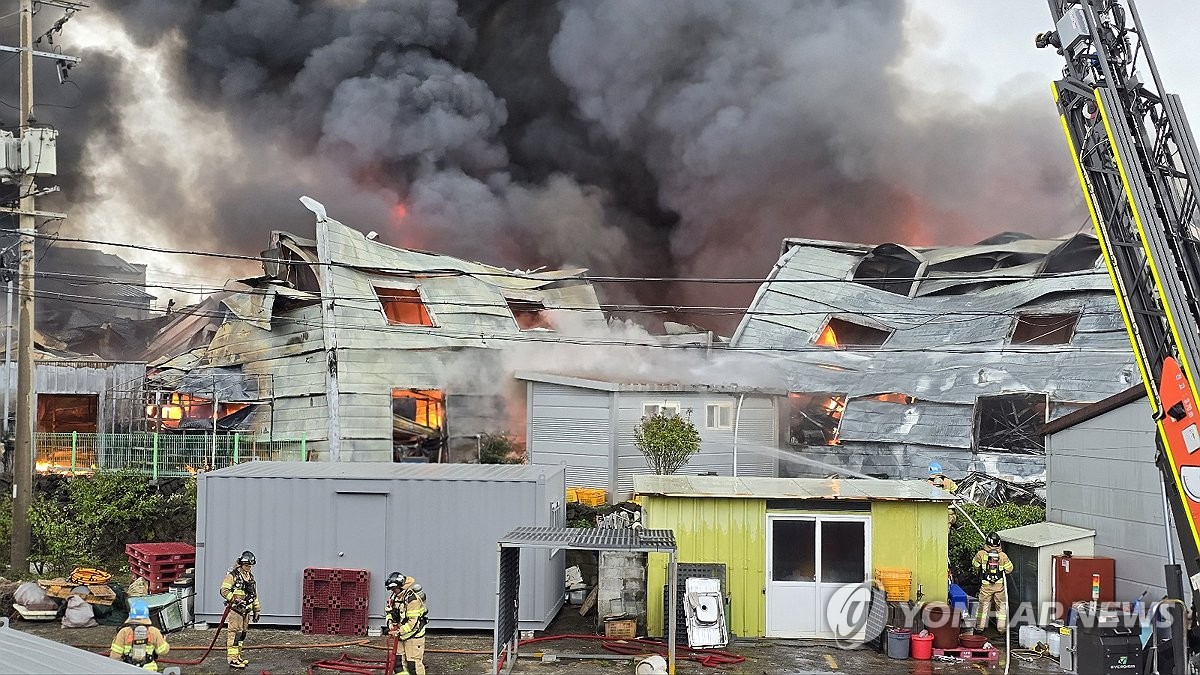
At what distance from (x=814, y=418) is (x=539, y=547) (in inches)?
651

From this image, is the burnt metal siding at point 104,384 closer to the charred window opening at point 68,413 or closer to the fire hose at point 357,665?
the charred window opening at point 68,413

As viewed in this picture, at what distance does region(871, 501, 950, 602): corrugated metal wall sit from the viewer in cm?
1458

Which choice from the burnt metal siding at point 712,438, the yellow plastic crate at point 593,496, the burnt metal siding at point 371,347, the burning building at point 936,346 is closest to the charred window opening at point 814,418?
the burning building at point 936,346

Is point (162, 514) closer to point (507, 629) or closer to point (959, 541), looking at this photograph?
point (507, 629)

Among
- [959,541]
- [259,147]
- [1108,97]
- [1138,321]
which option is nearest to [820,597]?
[959,541]

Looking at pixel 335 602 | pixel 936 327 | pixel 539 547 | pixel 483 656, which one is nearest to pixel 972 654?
pixel 539 547

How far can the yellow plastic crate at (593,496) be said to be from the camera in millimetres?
24562

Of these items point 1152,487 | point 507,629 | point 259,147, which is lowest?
point 507,629

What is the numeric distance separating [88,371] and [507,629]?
20.8m

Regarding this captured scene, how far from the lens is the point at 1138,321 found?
388 inches

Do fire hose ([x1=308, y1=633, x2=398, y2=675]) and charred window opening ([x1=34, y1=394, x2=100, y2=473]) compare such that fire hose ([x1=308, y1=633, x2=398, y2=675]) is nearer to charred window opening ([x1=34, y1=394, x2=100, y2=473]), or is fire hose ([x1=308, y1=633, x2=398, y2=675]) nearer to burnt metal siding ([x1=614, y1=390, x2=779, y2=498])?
burnt metal siding ([x1=614, y1=390, x2=779, y2=498])

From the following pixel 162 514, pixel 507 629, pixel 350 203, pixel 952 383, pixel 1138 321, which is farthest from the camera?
pixel 350 203

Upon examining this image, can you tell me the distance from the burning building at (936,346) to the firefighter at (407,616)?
16.6 m

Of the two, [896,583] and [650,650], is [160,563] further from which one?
[896,583]
